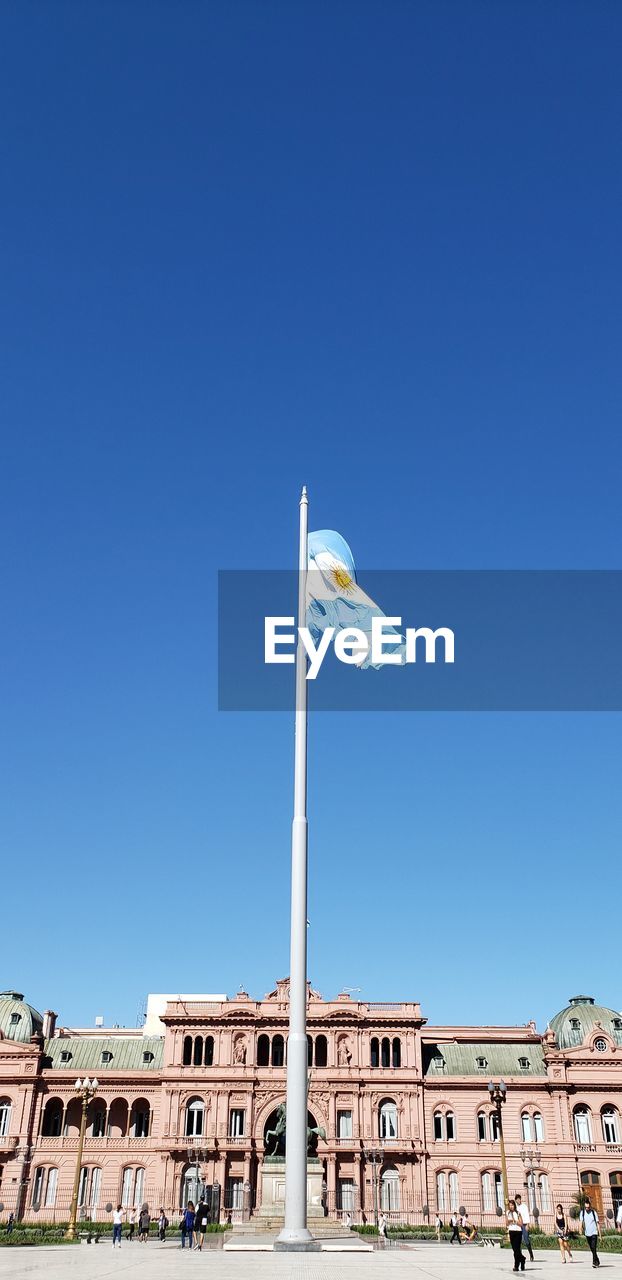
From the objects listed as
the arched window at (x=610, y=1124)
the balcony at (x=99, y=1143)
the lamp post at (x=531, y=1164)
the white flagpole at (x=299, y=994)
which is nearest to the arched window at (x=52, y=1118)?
the balcony at (x=99, y=1143)

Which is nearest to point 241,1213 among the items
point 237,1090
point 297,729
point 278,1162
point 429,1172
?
point 278,1162

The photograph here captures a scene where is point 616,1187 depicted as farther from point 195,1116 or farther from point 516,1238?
point 516,1238

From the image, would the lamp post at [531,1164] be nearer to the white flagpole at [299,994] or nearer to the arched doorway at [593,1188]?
the arched doorway at [593,1188]

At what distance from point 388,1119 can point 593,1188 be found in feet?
48.4

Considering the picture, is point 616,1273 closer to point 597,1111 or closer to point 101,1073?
point 597,1111

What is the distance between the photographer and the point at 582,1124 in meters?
75.3

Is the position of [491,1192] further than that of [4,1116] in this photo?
No

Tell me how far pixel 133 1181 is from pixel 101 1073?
7.79 m

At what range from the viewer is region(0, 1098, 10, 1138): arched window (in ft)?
248

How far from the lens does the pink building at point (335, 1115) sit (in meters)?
72.5

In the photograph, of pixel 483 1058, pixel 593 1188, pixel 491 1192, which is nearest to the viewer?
pixel 593 1188

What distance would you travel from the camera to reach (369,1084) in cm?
7544

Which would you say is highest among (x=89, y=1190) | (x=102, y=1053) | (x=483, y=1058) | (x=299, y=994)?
(x=102, y=1053)

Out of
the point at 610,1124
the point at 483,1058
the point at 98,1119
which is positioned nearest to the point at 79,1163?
the point at 98,1119
